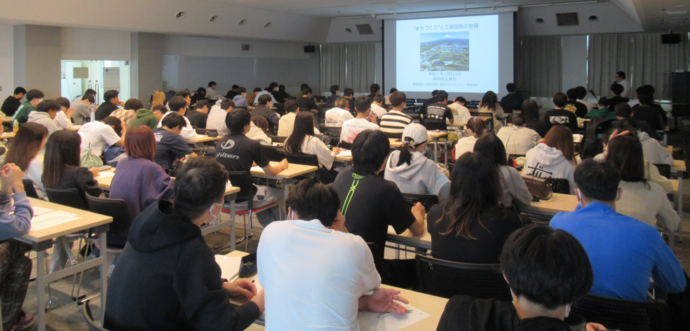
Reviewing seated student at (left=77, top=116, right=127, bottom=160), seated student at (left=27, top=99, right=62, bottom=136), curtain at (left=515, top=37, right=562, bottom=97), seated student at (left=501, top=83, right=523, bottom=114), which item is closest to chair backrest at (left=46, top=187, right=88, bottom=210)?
seated student at (left=77, top=116, right=127, bottom=160)

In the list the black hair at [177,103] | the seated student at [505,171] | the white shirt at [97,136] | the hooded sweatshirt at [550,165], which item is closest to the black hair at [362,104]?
the black hair at [177,103]

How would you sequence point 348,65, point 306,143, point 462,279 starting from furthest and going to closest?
point 348,65 < point 306,143 < point 462,279

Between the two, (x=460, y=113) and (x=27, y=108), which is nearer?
(x=27, y=108)

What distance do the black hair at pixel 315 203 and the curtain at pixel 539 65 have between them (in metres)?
12.4

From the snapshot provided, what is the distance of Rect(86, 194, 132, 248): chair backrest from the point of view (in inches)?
128

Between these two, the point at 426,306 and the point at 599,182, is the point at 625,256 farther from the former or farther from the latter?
the point at 426,306

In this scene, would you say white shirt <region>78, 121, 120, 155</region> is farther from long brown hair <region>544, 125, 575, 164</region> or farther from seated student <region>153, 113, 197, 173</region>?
long brown hair <region>544, 125, 575, 164</region>

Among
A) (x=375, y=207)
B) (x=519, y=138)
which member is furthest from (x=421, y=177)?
(x=519, y=138)

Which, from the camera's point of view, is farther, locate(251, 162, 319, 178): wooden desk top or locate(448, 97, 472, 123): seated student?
locate(448, 97, 472, 123): seated student

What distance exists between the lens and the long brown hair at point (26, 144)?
3.66m

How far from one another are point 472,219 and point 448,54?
1085 cm

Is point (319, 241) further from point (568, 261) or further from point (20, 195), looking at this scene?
point (20, 195)

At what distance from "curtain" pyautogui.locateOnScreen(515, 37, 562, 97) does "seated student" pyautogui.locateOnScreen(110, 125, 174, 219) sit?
11527mm

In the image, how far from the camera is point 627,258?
6.62ft
